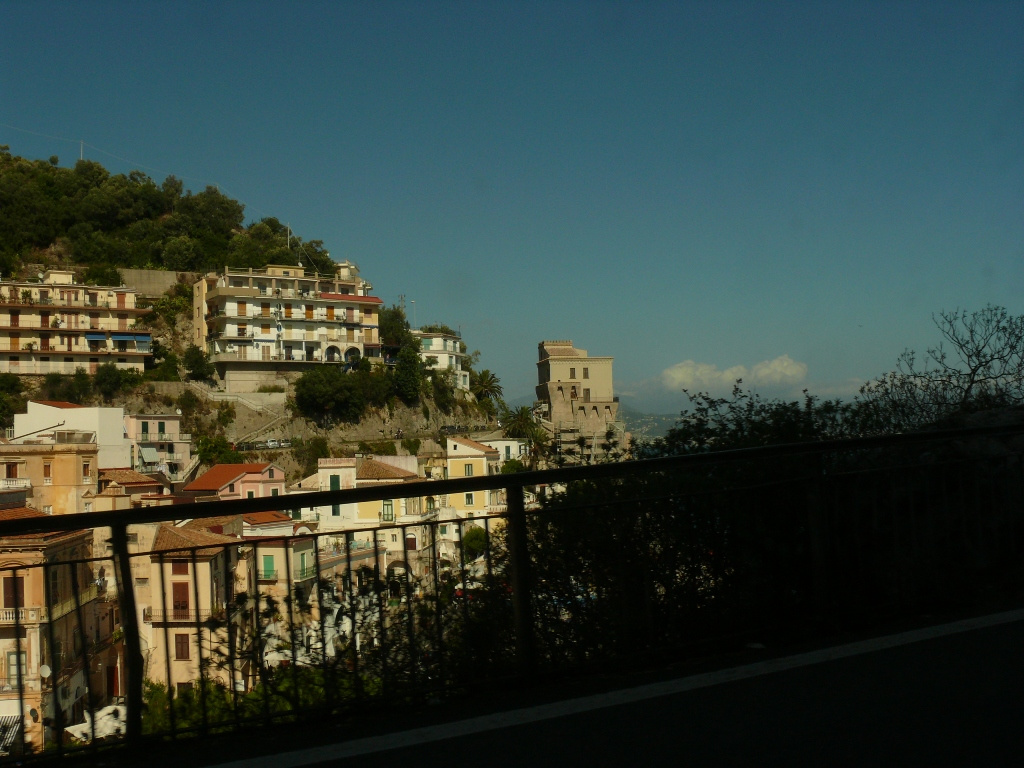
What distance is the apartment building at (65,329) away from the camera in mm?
79000

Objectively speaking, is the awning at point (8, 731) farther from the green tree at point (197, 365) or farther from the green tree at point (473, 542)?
A: the green tree at point (197, 365)

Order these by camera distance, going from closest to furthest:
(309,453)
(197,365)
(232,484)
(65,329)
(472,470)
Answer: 1. (232,484)
2. (472,470)
3. (309,453)
4. (65,329)
5. (197,365)

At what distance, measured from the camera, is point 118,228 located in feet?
347

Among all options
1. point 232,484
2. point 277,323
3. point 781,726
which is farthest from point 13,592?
point 277,323

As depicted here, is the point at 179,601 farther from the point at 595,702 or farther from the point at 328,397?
the point at 328,397

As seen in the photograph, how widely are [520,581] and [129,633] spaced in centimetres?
178

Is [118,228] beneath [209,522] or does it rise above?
above

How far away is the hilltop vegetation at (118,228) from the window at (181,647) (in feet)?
315

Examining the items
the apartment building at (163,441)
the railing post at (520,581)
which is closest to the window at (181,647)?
the railing post at (520,581)

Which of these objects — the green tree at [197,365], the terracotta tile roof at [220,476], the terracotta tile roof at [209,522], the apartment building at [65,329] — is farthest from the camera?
the green tree at [197,365]

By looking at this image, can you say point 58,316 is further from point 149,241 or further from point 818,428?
point 818,428

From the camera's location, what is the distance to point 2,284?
82438mm

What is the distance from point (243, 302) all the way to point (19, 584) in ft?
284

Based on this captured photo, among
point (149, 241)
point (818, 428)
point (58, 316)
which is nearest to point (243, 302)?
point (58, 316)
